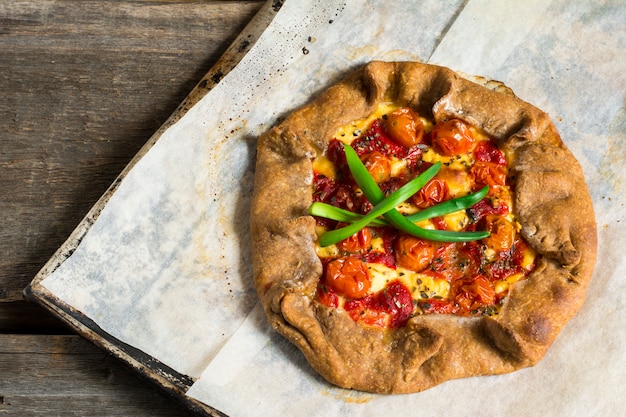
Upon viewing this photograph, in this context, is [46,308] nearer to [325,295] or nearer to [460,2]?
[325,295]

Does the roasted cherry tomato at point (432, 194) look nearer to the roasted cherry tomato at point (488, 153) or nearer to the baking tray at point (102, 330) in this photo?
the roasted cherry tomato at point (488, 153)

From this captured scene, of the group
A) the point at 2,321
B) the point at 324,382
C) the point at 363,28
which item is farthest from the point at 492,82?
the point at 2,321

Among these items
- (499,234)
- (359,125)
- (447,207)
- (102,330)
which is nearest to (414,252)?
(447,207)

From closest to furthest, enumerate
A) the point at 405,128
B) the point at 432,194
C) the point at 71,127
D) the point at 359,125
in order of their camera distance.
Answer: the point at 432,194, the point at 405,128, the point at 359,125, the point at 71,127

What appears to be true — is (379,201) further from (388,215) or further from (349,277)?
(349,277)

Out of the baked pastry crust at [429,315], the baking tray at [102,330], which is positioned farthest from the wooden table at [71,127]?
the baked pastry crust at [429,315]
